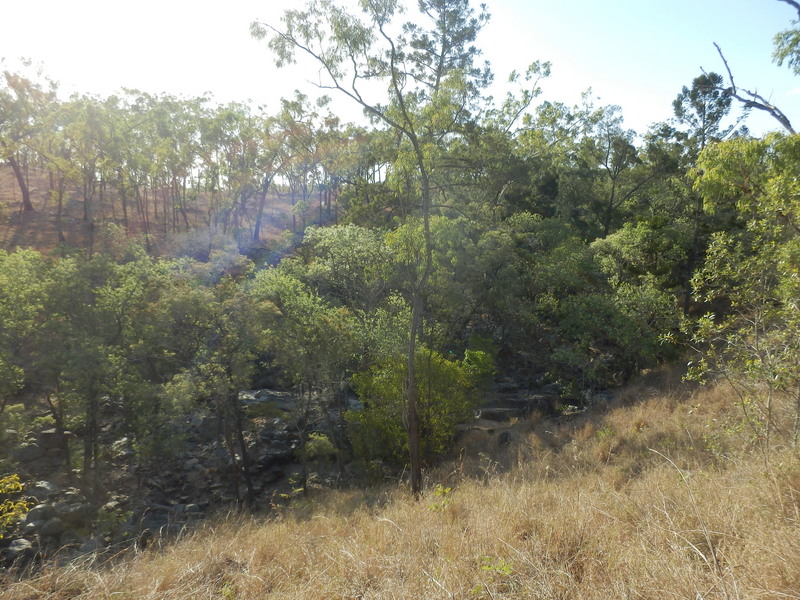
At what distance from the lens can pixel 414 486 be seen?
10.3 m

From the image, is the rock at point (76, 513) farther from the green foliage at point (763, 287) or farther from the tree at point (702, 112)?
the tree at point (702, 112)

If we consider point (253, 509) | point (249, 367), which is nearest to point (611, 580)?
point (249, 367)

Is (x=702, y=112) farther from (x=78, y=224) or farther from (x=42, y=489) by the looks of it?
(x=78, y=224)

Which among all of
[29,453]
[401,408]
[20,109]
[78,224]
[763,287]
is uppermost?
[20,109]

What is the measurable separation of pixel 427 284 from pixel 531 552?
1523 cm

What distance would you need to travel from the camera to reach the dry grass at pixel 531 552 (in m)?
3.31

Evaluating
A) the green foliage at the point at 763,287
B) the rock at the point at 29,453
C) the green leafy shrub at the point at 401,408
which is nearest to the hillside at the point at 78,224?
the rock at the point at 29,453

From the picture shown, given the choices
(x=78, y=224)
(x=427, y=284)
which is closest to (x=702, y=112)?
(x=427, y=284)

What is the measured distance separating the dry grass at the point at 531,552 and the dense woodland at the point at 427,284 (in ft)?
5.07

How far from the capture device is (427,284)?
62.9 feet

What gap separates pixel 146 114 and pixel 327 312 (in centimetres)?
2990

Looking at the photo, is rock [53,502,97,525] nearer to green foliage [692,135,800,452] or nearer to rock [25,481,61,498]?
rock [25,481,61,498]

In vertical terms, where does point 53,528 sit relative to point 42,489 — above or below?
below

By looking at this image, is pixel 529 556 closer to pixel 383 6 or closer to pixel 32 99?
pixel 383 6
